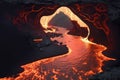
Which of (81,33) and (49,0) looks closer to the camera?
(49,0)

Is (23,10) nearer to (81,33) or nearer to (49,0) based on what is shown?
(49,0)

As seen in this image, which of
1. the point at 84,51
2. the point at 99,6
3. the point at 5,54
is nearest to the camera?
the point at 5,54

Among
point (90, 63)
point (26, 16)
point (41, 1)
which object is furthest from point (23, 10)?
point (90, 63)

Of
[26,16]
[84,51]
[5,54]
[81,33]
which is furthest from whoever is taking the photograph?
[81,33]

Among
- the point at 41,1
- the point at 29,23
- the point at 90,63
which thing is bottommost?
the point at 90,63

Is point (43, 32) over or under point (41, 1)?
under

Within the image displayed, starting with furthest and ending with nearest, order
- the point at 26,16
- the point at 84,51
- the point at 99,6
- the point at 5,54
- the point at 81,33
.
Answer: the point at 81,33 → the point at 26,16 → the point at 84,51 → the point at 99,6 → the point at 5,54

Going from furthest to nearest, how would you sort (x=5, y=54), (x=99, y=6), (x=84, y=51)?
1. (x=84, y=51)
2. (x=99, y=6)
3. (x=5, y=54)

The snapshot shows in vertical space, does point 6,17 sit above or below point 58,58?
above

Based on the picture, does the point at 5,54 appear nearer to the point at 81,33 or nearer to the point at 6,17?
the point at 6,17
